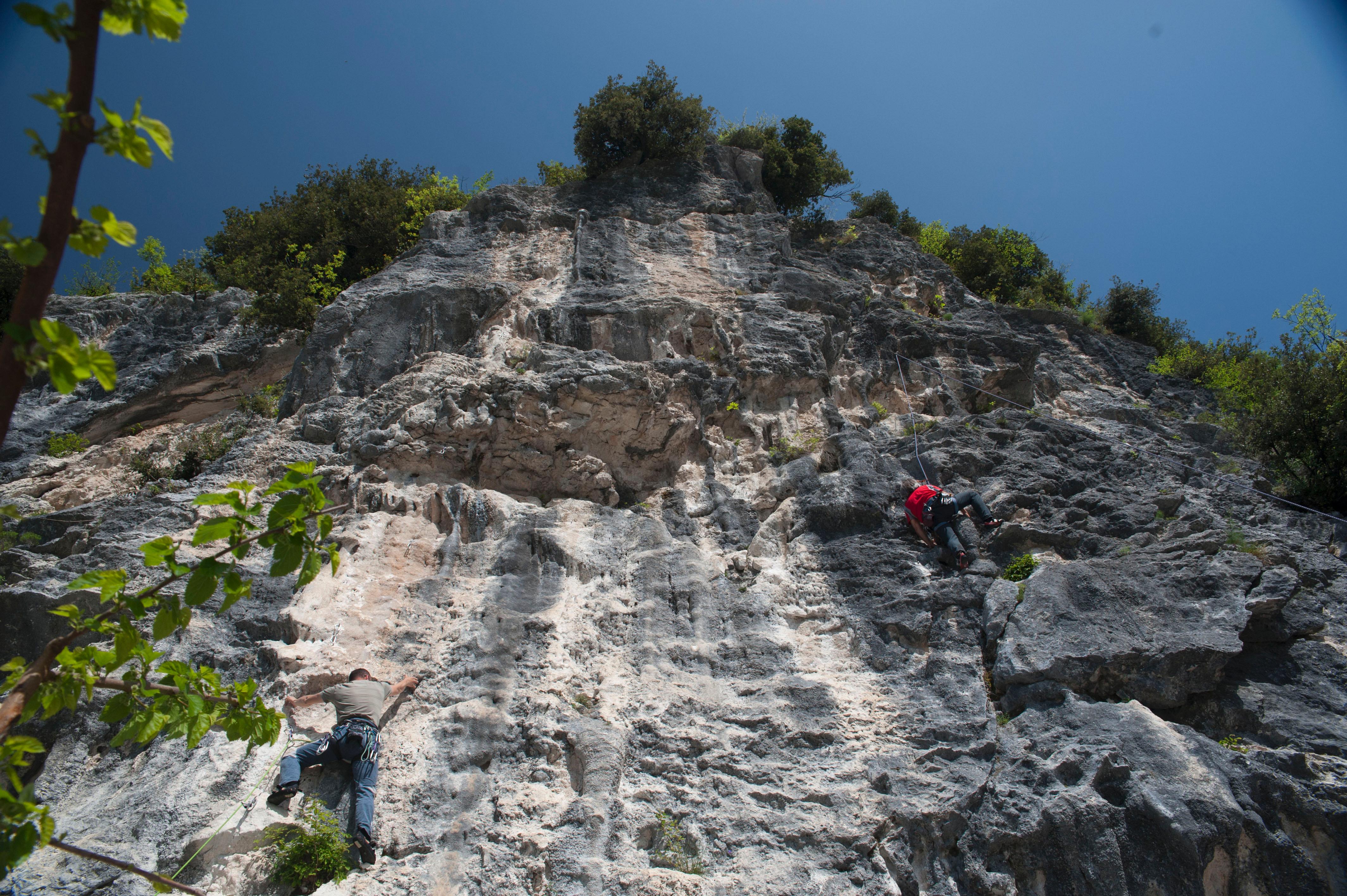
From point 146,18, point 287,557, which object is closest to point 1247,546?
point 287,557

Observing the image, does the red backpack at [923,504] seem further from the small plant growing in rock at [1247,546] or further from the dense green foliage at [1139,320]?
the dense green foliage at [1139,320]

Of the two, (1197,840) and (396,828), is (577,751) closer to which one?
(396,828)

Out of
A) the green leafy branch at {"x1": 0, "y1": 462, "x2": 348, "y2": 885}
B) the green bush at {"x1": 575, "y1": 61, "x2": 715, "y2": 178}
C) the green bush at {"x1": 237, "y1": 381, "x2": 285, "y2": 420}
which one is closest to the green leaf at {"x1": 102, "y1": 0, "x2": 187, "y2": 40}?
the green leafy branch at {"x1": 0, "y1": 462, "x2": 348, "y2": 885}

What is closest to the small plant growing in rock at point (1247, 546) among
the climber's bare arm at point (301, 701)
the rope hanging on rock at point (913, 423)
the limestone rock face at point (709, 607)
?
the limestone rock face at point (709, 607)

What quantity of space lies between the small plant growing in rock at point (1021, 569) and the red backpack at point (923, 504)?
971 millimetres

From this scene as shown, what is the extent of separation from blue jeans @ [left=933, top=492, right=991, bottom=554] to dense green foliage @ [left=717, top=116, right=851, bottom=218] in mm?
11018

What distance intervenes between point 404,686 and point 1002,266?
17096 millimetres

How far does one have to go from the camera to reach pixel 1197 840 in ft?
18.2

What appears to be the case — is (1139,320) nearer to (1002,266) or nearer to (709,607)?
(1002,266)

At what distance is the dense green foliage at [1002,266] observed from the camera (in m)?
18.5

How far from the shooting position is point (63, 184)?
2.77 meters

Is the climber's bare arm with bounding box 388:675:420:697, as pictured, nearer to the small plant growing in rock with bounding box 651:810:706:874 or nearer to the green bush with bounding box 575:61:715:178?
the small plant growing in rock with bounding box 651:810:706:874

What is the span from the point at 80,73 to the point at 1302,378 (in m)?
14.9

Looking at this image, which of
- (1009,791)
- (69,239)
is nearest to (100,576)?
(69,239)
